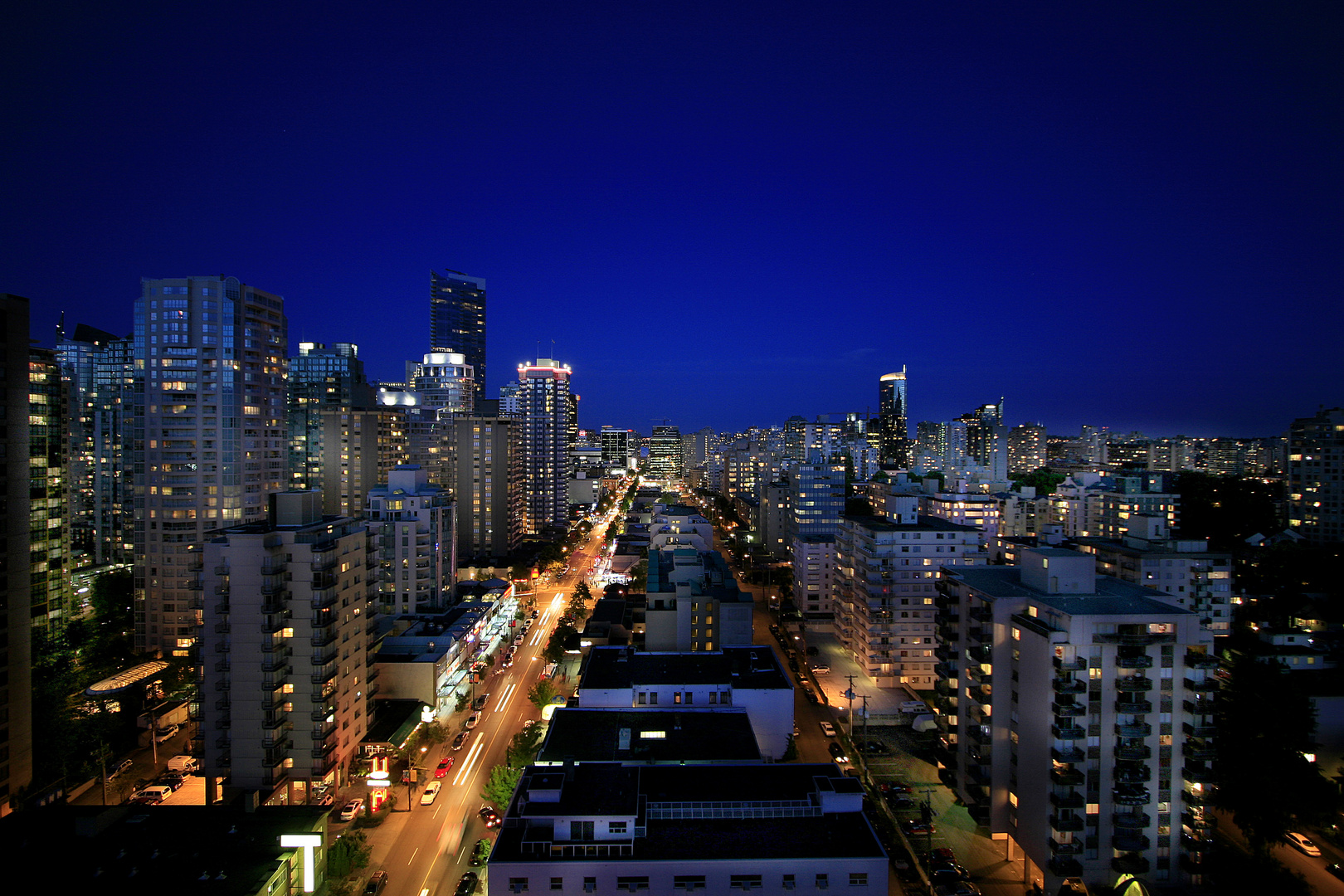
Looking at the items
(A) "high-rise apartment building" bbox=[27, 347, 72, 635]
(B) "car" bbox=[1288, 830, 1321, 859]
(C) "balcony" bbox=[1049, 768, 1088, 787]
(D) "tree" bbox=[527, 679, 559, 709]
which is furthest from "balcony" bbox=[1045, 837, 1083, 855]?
(A) "high-rise apartment building" bbox=[27, 347, 72, 635]

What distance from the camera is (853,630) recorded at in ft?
138

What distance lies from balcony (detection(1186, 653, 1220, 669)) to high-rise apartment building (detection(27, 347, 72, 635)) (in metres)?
43.2

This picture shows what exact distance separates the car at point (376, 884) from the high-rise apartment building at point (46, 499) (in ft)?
62.5

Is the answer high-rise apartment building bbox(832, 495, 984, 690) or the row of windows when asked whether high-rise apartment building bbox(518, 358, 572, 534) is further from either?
the row of windows

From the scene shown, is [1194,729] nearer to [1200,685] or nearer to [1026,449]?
[1200,685]

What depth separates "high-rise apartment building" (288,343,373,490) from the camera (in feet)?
241

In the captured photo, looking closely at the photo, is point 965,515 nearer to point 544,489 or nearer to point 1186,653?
point 1186,653

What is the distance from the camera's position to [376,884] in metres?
21.2

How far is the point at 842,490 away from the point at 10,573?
180 feet

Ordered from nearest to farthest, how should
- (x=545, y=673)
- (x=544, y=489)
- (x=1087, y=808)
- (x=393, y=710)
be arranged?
(x=1087, y=808), (x=393, y=710), (x=545, y=673), (x=544, y=489)

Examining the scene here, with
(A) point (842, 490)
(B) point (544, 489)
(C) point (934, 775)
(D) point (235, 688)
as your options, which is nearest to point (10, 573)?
(D) point (235, 688)

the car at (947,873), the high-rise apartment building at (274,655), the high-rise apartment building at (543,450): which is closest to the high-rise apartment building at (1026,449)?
the high-rise apartment building at (543,450)

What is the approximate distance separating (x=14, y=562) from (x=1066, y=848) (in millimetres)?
39646

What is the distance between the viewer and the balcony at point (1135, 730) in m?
20.2
